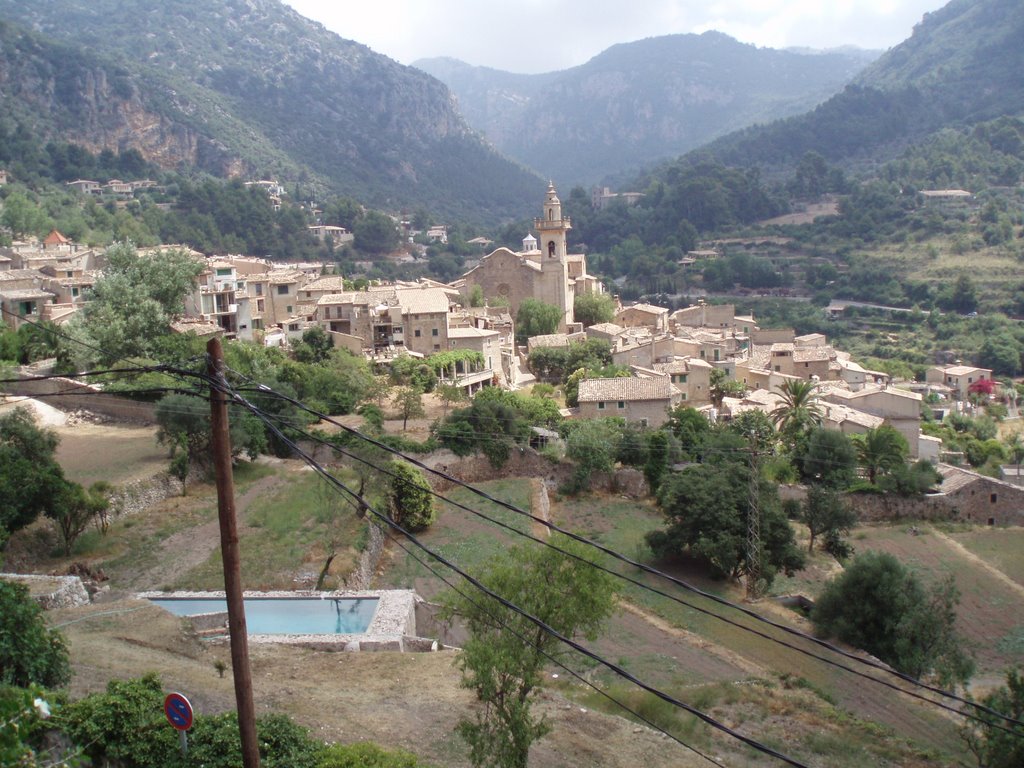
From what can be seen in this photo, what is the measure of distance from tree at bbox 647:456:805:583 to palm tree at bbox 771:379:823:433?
8577mm

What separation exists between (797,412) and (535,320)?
15578 millimetres

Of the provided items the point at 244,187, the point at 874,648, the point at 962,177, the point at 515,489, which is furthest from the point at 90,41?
the point at 874,648

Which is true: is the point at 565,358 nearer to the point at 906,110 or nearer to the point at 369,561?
the point at 369,561

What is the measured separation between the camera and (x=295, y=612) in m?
15.2

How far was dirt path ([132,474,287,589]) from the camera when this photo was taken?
1703cm

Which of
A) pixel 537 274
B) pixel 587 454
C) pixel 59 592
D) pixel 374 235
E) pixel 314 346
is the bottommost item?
pixel 587 454

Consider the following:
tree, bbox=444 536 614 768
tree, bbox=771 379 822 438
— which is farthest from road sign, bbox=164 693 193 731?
tree, bbox=771 379 822 438

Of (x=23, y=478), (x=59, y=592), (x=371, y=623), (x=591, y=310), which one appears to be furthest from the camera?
(x=591, y=310)

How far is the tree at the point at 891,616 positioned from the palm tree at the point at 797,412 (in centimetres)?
1280

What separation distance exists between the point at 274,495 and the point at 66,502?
4.93 meters

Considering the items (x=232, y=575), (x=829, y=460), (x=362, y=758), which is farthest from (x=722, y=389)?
(x=232, y=575)

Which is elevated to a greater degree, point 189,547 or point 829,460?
point 189,547

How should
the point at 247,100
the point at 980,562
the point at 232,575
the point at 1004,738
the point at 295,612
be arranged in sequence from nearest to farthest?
the point at 232,575 < the point at 1004,738 < the point at 295,612 < the point at 980,562 < the point at 247,100

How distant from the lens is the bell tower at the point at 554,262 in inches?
1868
